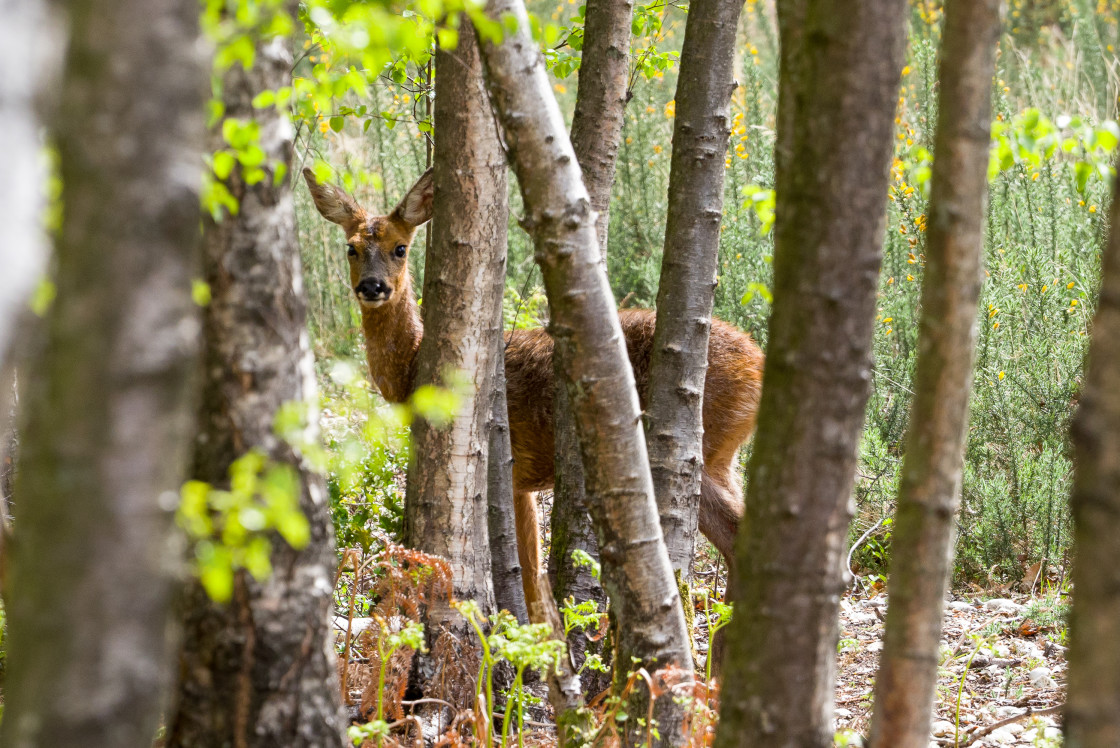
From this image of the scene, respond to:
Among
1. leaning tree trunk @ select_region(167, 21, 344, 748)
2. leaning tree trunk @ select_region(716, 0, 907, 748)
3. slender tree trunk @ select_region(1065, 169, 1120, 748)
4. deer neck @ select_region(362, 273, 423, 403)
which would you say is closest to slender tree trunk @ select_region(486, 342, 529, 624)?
leaning tree trunk @ select_region(167, 21, 344, 748)

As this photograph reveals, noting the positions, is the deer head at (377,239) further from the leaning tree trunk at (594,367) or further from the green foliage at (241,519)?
the green foliage at (241,519)

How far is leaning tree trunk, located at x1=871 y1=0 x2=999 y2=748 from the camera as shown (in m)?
1.76

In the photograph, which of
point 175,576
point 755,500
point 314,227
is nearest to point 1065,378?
point 755,500

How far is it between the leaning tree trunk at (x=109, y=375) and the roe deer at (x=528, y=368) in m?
3.68

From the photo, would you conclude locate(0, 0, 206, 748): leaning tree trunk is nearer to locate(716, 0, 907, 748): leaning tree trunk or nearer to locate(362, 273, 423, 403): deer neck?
locate(716, 0, 907, 748): leaning tree trunk

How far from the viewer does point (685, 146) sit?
11.6 ft

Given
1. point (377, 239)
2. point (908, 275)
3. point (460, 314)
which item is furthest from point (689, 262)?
point (908, 275)

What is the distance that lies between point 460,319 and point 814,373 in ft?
5.85

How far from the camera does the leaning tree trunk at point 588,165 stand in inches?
149

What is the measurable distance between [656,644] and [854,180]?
53.3 inches

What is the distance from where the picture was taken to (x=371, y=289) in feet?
18.8

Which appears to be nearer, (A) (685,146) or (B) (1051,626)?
(A) (685,146)

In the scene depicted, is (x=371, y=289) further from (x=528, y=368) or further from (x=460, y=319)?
(x=460, y=319)

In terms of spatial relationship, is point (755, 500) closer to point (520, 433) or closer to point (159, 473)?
point (159, 473)
